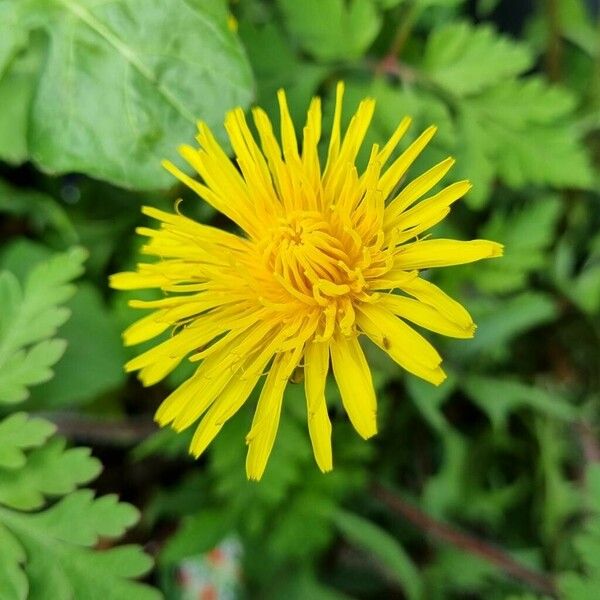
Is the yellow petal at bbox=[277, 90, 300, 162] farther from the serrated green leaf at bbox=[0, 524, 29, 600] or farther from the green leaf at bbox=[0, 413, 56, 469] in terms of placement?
the serrated green leaf at bbox=[0, 524, 29, 600]

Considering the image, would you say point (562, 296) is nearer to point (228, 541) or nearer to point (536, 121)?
point (536, 121)

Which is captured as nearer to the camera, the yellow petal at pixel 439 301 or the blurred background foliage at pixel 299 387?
the yellow petal at pixel 439 301

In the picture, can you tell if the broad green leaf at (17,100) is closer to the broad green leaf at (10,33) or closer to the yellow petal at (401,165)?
the broad green leaf at (10,33)


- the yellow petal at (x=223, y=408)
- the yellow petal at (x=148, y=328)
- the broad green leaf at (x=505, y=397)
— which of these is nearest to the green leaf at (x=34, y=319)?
the yellow petal at (x=148, y=328)

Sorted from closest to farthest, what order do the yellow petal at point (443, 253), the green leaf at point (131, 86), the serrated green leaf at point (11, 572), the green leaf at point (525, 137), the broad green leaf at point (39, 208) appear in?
the yellow petal at point (443, 253) → the serrated green leaf at point (11, 572) → the green leaf at point (131, 86) → the green leaf at point (525, 137) → the broad green leaf at point (39, 208)

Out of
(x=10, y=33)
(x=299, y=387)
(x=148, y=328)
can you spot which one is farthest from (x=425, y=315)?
(x=10, y=33)

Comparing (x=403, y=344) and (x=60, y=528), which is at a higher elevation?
(x=403, y=344)

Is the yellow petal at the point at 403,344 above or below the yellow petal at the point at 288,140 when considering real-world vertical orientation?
below

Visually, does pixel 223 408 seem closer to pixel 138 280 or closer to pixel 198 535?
pixel 138 280
